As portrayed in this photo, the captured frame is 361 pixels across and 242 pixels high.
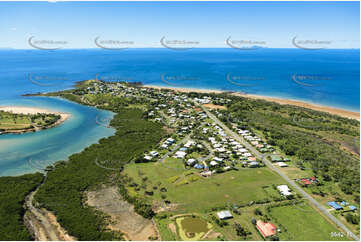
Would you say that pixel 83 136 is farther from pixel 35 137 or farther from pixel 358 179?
pixel 358 179

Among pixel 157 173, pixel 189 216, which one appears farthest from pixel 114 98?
pixel 189 216

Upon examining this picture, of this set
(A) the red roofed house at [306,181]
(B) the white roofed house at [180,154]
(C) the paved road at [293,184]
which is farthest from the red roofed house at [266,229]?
(B) the white roofed house at [180,154]

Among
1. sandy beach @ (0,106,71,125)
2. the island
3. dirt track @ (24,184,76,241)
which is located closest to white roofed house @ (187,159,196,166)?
the island

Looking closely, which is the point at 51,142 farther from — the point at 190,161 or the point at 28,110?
the point at 190,161

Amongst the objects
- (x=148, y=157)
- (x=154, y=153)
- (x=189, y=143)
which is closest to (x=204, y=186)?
(x=148, y=157)

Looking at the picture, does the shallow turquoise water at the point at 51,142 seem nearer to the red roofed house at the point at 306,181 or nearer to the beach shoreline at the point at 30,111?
the beach shoreline at the point at 30,111

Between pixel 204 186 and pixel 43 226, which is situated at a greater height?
pixel 204 186

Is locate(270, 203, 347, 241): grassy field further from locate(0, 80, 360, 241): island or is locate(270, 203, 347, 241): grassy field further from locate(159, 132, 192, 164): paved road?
locate(159, 132, 192, 164): paved road
